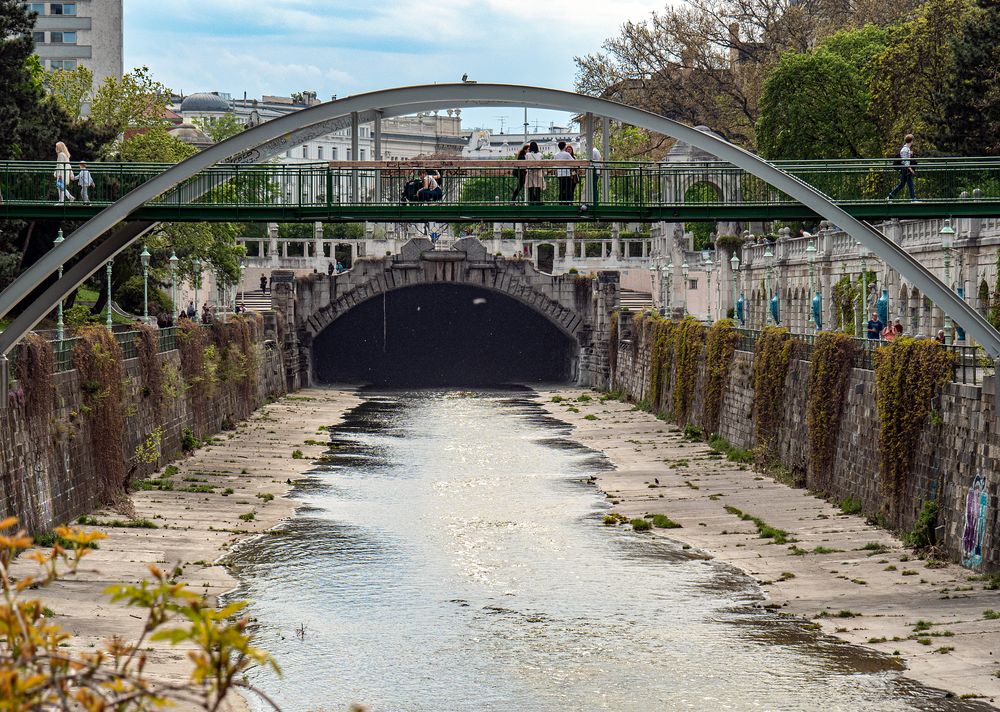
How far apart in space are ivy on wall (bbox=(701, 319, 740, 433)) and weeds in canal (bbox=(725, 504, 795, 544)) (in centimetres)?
1630

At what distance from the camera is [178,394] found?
172 ft

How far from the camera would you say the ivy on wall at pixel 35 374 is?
114ft

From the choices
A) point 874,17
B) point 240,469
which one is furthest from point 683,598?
point 874,17

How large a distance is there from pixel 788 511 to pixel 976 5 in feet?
117

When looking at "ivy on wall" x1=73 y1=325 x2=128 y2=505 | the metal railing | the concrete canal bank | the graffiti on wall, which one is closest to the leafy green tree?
the metal railing

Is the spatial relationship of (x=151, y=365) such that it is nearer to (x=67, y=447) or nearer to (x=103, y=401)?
(x=103, y=401)

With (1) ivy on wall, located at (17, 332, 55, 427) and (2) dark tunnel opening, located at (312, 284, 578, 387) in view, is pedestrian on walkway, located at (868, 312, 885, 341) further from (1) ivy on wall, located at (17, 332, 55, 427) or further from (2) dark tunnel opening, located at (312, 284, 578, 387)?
(2) dark tunnel opening, located at (312, 284, 578, 387)

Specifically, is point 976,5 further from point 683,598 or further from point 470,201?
point 683,598

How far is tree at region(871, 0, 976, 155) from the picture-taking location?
70.5 meters

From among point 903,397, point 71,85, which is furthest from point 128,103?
point 903,397

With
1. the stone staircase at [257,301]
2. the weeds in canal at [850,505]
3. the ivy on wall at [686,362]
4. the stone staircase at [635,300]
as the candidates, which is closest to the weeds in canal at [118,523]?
the weeds in canal at [850,505]

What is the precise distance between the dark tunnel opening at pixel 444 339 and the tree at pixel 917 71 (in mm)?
32730

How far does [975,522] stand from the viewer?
101 feet

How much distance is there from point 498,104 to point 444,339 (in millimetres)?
74975
